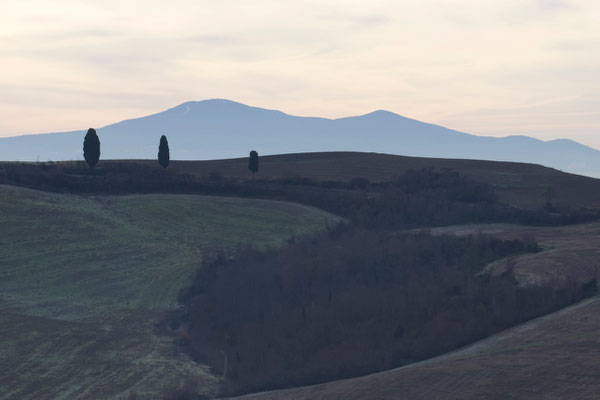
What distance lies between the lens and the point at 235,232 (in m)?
59.9

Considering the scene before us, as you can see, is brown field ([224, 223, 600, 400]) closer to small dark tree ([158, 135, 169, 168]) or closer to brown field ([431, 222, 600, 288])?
brown field ([431, 222, 600, 288])

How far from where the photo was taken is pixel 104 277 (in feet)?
156

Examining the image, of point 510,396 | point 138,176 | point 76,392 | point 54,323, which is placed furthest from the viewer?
point 138,176

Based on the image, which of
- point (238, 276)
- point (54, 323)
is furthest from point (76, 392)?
point (238, 276)

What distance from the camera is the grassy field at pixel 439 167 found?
259 ft

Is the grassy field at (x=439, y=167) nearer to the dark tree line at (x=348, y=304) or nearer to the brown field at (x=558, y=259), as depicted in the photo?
the brown field at (x=558, y=259)

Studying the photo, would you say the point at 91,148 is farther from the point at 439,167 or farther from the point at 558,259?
the point at 558,259

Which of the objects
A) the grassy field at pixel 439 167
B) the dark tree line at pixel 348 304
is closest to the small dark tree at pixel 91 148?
the grassy field at pixel 439 167

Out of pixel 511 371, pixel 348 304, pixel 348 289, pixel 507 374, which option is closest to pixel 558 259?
pixel 348 289

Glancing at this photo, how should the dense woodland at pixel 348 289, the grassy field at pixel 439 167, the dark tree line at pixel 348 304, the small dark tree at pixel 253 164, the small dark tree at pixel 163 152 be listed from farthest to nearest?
the small dark tree at pixel 253 164 → the small dark tree at pixel 163 152 → the grassy field at pixel 439 167 → the dense woodland at pixel 348 289 → the dark tree line at pixel 348 304

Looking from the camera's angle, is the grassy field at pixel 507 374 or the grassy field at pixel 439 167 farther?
the grassy field at pixel 439 167

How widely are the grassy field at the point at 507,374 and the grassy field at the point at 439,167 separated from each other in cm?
4955

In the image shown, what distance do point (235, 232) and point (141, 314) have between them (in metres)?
18.8

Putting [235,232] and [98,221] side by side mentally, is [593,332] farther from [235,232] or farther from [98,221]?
[98,221]
